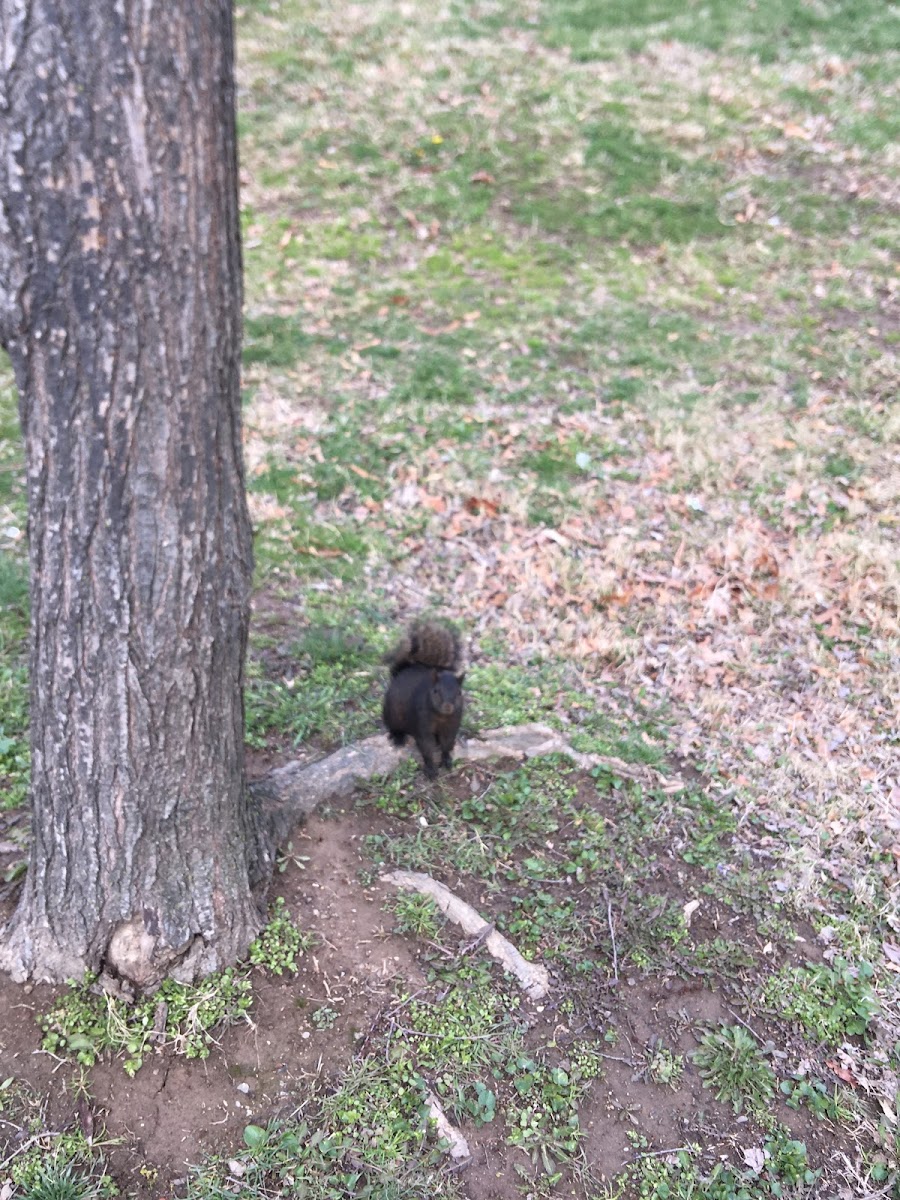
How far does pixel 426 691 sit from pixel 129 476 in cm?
174

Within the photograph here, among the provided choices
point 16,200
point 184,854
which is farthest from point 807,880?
point 16,200

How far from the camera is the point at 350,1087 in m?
2.64

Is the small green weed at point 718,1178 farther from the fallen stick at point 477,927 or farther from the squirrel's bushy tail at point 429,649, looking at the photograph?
the squirrel's bushy tail at point 429,649

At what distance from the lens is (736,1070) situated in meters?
2.88

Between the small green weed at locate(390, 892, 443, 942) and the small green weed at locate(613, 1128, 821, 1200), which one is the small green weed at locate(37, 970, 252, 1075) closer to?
the small green weed at locate(390, 892, 443, 942)

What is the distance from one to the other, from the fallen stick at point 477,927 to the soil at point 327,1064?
0.21ft

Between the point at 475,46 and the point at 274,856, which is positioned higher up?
the point at 475,46

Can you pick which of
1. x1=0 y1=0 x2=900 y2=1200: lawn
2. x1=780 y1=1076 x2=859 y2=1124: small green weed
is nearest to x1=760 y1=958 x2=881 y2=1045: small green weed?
x1=0 y1=0 x2=900 y2=1200: lawn

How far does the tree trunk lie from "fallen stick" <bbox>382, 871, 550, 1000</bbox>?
0.60m

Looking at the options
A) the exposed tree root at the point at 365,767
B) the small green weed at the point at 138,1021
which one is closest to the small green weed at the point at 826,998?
the exposed tree root at the point at 365,767

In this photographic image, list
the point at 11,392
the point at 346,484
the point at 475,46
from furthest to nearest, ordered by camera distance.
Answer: the point at 475,46 → the point at 11,392 → the point at 346,484

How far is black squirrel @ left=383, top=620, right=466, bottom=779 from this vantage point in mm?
3635

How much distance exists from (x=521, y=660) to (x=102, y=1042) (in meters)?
2.78

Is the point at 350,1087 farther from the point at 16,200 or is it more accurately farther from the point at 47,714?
the point at 16,200
